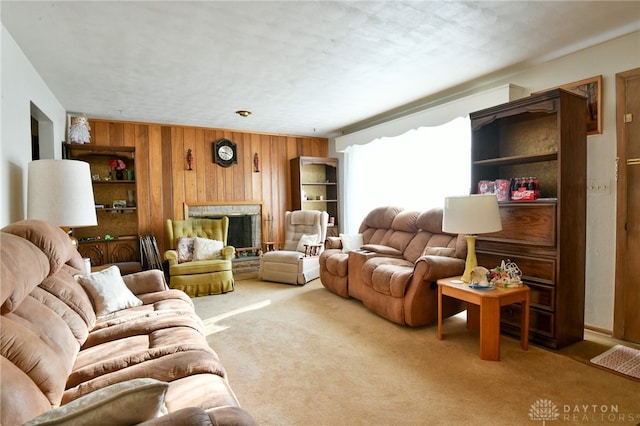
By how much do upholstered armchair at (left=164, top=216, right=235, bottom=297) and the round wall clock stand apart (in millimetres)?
1084

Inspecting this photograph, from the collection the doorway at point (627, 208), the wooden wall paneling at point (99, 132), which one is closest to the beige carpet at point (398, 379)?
the doorway at point (627, 208)

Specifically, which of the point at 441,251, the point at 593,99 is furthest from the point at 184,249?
the point at 593,99

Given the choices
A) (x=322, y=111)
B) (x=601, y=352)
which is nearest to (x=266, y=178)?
(x=322, y=111)

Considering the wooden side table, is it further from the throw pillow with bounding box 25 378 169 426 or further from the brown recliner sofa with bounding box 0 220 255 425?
the throw pillow with bounding box 25 378 169 426

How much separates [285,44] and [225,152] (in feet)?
10.9

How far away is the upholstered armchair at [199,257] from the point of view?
4.46 meters

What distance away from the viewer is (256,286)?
496cm

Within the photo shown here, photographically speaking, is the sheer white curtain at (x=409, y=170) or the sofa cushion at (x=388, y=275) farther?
the sheer white curtain at (x=409, y=170)

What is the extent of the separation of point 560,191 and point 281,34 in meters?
2.42

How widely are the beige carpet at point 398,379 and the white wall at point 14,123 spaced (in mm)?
1850

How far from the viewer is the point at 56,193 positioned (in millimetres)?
2568

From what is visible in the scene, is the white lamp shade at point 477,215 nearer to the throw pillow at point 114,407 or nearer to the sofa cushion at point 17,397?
the throw pillow at point 114,407

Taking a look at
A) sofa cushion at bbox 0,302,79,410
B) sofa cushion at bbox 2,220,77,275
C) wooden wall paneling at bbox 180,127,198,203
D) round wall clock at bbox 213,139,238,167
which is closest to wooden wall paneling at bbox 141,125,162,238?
wooden wall paneling at bbox 180,127,198,203

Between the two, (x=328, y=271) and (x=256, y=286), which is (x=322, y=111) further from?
(x=256, y=286)
